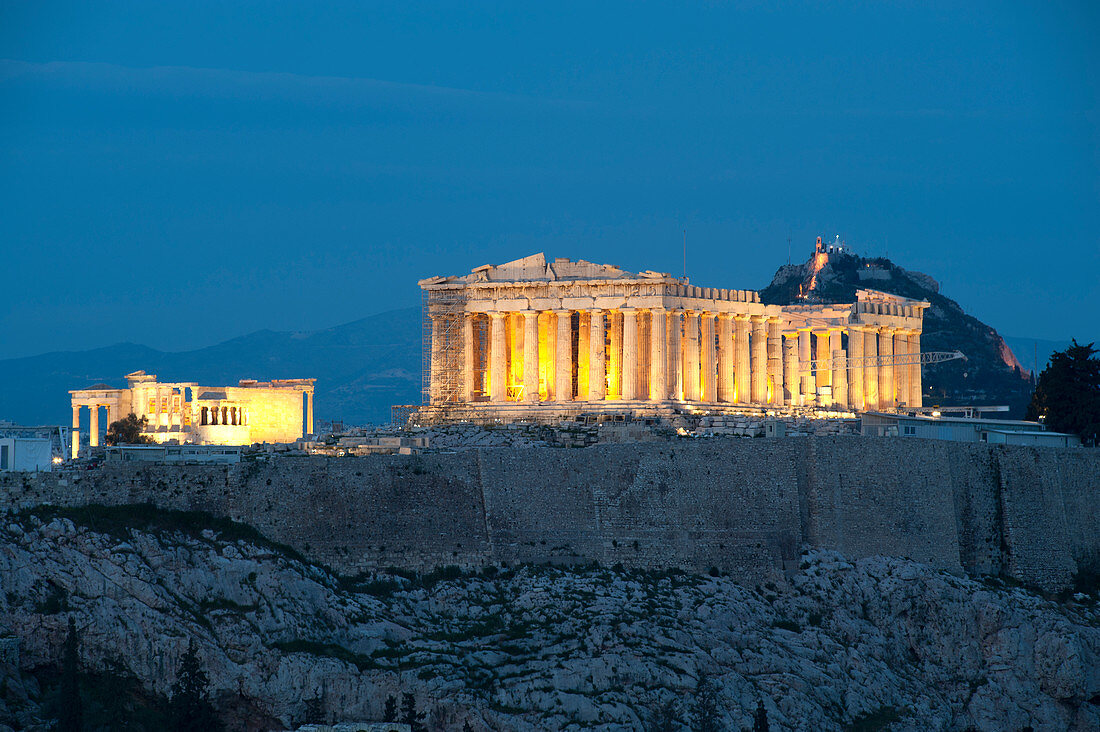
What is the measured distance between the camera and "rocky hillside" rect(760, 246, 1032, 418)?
162250mm

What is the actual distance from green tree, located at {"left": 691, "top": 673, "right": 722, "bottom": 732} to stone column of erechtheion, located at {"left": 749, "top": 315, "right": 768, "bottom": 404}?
4342 centimetres

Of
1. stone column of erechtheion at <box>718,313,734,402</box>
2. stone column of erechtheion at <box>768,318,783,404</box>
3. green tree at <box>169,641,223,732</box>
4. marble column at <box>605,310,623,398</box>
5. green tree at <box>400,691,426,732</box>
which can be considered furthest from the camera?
stone column of erechtheion at <box>768,318,783,404</box>

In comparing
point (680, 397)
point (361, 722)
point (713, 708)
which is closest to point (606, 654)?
point (713, 708)

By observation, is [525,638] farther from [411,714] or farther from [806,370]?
[806,370]

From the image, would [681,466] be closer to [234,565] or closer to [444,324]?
[234,565]

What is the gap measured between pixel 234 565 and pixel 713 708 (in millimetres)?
20247

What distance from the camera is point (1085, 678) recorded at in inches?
3103

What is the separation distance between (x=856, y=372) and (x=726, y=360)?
1254 centimetres

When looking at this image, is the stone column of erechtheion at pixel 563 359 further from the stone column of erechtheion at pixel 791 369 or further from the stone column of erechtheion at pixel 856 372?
the stone column of erechtheion at pixel 856 372

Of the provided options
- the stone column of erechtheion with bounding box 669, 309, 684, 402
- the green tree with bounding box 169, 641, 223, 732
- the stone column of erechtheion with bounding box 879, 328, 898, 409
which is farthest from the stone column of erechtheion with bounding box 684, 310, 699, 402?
the green tree with bounding box 169, 641, 223, 732

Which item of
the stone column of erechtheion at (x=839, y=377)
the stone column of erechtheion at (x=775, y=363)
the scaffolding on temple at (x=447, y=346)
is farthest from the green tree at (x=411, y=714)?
the stone column of erechtheion at (x=839, y=377)

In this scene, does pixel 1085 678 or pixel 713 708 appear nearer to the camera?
pixel 713 708

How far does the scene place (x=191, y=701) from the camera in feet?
199

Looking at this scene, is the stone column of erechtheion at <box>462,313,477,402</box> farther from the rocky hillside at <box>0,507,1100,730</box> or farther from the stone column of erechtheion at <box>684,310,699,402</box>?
the rocky hillside at <box>0,507,1100,730</box>
